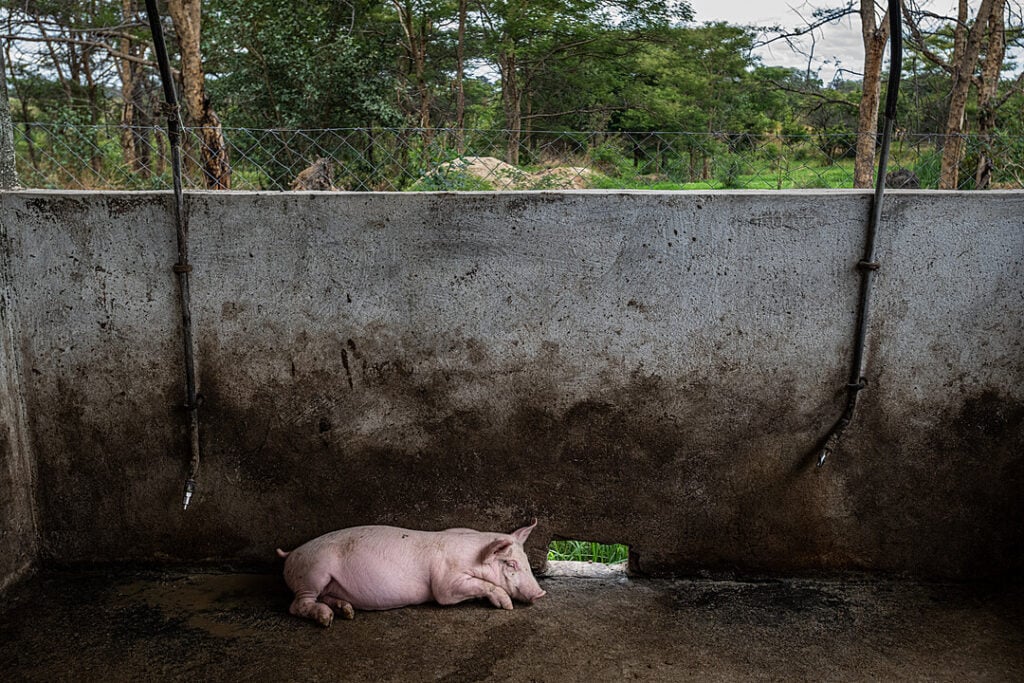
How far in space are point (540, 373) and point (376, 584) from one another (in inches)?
41.3

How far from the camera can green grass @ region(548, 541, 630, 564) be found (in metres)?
4.00

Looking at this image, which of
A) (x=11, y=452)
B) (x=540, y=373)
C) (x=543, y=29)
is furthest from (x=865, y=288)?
(x=543, y=29)

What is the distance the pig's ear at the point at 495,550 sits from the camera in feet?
10.7

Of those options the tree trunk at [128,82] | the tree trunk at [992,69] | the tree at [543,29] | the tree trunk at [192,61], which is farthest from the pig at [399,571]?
the tree at [543,29]

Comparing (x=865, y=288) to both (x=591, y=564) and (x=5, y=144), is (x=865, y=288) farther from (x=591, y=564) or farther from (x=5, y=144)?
(x=5, y=144)

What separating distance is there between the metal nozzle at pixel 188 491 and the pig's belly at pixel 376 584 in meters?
0.70

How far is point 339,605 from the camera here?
3225mm

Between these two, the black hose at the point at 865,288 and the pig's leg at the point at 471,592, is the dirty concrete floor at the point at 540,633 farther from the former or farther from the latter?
the black hose at the point at 865,288

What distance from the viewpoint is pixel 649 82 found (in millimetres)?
19688

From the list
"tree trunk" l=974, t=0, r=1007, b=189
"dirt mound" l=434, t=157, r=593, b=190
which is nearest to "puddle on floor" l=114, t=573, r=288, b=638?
"dirt mound" l=434, t=157, r=593, b=190

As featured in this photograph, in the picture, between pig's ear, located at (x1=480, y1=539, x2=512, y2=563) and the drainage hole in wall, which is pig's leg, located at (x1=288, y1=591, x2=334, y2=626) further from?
the drainage hole in wall

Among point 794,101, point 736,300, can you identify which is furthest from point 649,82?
point 736,300

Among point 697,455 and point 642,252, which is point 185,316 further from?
point 697,455

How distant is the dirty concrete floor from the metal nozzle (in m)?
0.33
